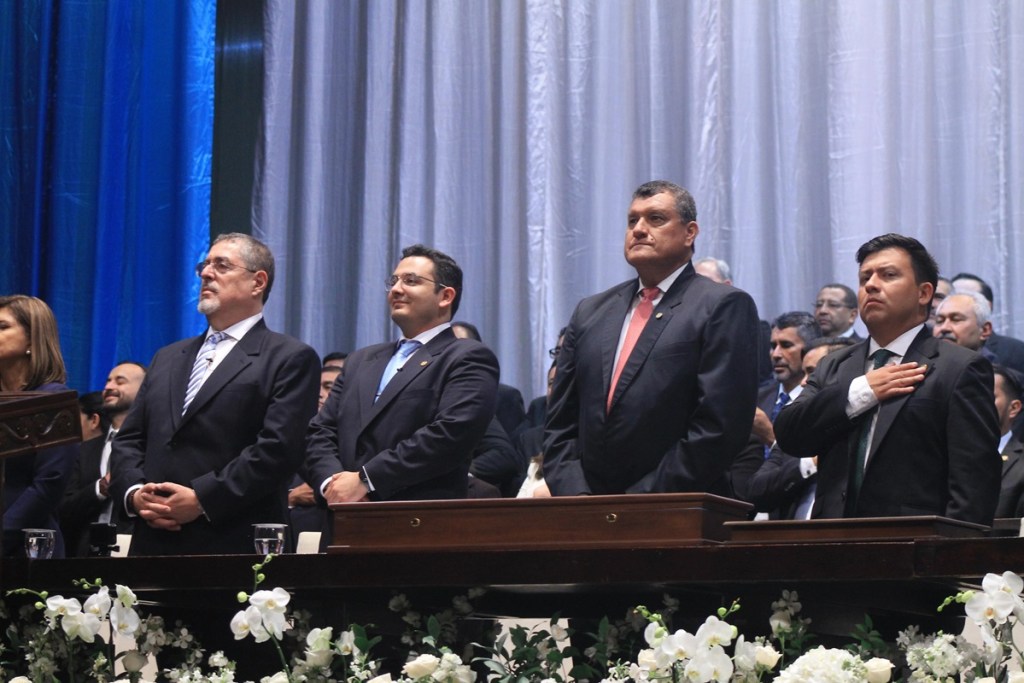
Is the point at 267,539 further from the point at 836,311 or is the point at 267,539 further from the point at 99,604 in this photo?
the point at 836,311

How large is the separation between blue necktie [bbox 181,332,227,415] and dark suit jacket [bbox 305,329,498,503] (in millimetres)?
315

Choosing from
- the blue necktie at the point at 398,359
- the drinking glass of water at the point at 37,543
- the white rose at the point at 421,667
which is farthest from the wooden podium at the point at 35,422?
the blue necktie at the point at 398,359

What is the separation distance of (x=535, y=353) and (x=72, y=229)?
7.24 ft

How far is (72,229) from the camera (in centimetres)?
707

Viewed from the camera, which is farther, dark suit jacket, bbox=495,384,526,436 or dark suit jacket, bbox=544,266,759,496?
dark suit jacket, bbox=495,384,526,436

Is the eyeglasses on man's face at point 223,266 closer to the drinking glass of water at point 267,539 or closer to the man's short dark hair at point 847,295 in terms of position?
the drinking glass of water at point 267,539

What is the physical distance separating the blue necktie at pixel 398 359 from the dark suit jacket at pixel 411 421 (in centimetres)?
2

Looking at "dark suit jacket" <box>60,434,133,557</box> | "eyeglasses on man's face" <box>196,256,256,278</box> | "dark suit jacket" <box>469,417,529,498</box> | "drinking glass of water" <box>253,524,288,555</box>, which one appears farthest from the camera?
"dark suit jacket" <box>469,417,529,498</box>

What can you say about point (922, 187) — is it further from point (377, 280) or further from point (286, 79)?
point (286, 79)

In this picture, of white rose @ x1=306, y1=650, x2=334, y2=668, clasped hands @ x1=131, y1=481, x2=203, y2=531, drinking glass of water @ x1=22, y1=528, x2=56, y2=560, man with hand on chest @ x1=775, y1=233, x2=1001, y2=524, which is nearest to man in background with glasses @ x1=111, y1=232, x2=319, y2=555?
clasped hands @ x1=131, y1=481, x2=203, y2=531

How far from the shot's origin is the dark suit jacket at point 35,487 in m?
3.72

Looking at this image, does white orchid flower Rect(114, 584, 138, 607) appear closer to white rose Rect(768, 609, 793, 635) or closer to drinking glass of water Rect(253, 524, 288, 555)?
drinking glass of water Rect(253, 524, 288, 555)

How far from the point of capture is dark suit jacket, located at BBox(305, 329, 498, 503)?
375cm

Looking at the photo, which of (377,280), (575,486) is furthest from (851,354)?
(377,280)
